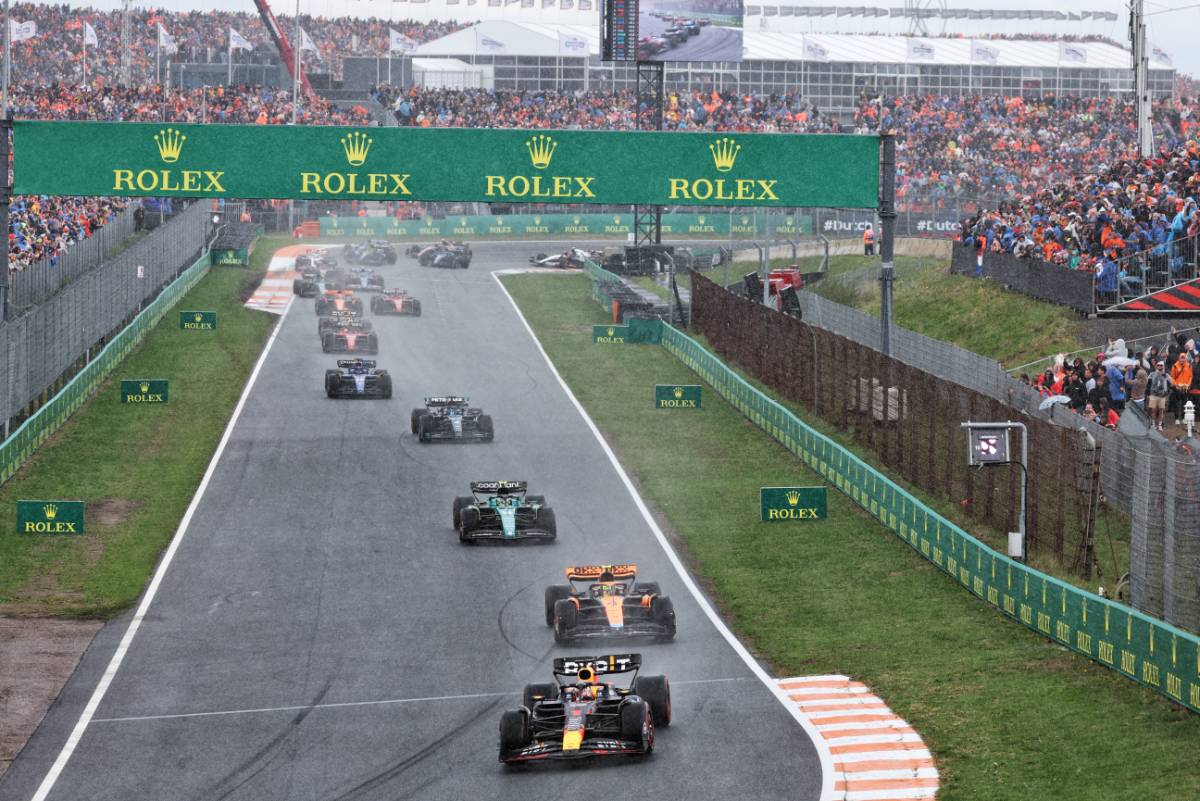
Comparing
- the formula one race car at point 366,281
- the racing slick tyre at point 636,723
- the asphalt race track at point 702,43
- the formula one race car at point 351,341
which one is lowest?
the racing slick tyre at point 636,723

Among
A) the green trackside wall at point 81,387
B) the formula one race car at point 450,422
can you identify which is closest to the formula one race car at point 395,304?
the green trackside wall at point 81,387

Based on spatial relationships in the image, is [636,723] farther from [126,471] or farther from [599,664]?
[126,471]

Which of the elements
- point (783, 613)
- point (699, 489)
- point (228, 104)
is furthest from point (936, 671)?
point (228, 104)

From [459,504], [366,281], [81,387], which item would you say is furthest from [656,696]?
[366,281]

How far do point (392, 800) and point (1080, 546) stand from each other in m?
13.9

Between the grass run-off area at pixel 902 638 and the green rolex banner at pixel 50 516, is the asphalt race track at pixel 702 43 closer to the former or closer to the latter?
the grass run-off area at pixel 902 638

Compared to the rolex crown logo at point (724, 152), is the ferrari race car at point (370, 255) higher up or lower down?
lower down

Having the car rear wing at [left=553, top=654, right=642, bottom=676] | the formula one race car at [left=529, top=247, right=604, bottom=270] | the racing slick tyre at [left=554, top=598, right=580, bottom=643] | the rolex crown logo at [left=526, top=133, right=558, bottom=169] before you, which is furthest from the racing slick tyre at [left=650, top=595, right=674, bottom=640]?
the formula one race car at [left=529, top=247, right=604, bottom=270]

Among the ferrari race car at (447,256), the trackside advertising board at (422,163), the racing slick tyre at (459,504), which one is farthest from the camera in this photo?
the ferrari race car at (447,256)

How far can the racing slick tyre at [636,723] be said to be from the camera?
20.6 meters

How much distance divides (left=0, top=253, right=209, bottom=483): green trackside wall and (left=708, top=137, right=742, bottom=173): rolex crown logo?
16.3 metres

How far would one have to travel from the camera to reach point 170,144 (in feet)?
133

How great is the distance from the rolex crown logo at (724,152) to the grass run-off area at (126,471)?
1357cm

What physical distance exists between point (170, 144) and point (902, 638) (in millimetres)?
21371
